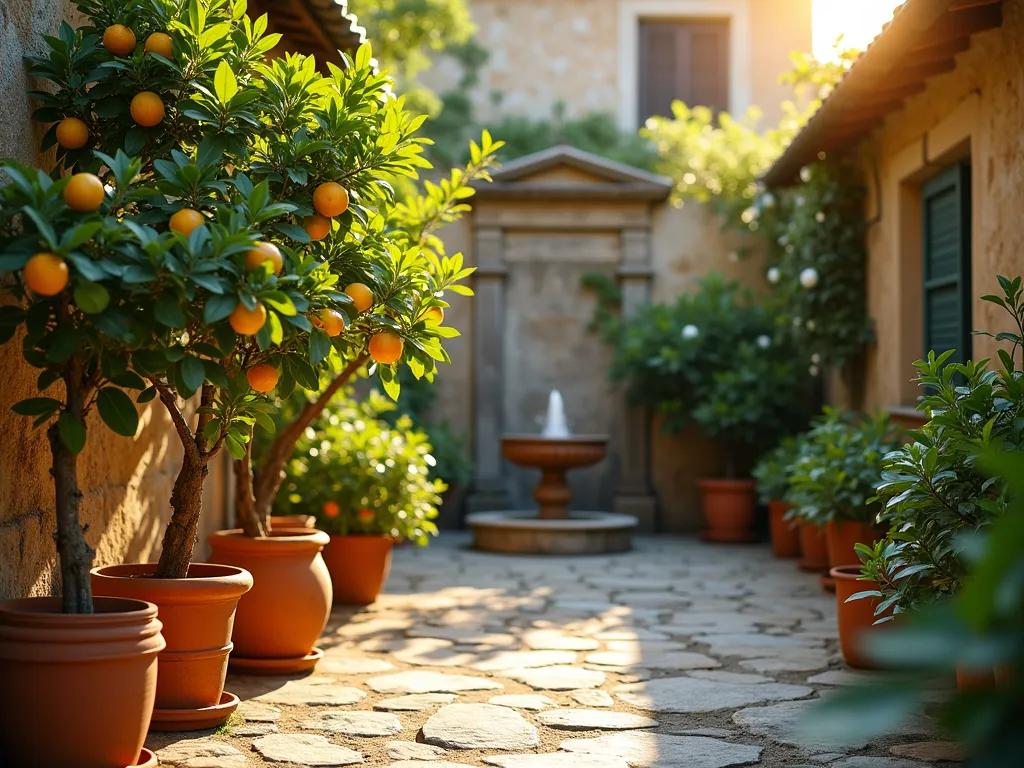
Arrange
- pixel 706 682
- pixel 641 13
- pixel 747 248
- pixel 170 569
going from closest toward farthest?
pixel 170 569 → pixel 706 682 → pixel 747 248 → pixel 641 13

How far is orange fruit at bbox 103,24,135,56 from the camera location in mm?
3234

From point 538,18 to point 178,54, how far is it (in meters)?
12.5

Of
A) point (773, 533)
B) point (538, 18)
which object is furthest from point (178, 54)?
point (538, 18)

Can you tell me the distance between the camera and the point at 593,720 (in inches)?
149

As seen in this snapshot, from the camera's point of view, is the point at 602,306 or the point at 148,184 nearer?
the point at 148,184

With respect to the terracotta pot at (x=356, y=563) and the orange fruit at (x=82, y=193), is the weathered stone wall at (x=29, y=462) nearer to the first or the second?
the orange fruit at (x=82, y=193)

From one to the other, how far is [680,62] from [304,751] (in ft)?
43.2

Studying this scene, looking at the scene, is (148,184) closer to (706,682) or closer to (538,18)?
(706,682)

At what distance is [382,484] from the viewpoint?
6023 mm

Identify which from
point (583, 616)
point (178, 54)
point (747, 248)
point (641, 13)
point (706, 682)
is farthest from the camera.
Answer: point (641, 13)

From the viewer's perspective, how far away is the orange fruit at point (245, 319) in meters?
2.63

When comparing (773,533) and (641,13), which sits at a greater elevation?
(641,13)

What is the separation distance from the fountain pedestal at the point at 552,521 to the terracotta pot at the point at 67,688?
622cm

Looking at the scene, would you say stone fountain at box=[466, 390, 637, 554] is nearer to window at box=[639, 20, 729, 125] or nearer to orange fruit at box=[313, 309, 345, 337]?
orange fruit at box=[313, 309, 345, 337]
